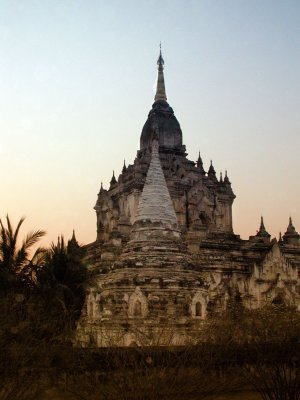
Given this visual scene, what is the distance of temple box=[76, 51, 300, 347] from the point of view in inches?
1390

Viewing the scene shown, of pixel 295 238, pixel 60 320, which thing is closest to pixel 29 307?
pixel 60 320

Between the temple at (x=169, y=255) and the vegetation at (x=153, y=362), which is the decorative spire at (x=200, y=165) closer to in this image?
the temple at (x=169, y=255)

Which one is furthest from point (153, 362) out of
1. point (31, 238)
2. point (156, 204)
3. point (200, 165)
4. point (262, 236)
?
point (200, 165)

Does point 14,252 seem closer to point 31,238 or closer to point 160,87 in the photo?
point 31,238

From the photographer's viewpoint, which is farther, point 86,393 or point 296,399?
point 296,399

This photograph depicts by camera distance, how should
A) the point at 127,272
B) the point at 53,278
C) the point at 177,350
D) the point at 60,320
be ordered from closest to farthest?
the point at 177,350 → the point at 60,320 → the point at 53,278 → the point at 127,272

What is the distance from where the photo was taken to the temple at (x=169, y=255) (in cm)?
3531

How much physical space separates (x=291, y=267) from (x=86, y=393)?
33.4 meters

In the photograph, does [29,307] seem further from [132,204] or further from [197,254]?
[132,204]

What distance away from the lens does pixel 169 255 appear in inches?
1537

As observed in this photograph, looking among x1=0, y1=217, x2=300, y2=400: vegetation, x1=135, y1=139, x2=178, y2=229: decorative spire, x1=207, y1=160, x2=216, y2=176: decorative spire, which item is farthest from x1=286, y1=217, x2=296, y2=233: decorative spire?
x1=0, y1=217, x2=300, y2=400: vegetation

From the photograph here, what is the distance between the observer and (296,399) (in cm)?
1778

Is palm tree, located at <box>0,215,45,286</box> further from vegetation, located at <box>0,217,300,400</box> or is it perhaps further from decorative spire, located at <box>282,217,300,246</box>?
decorative spire, located at <box>282,217,300,246</box>

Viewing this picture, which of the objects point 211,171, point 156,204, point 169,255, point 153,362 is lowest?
point 153,362
